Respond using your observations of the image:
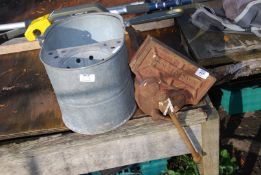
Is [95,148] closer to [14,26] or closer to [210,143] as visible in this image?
[210,143]

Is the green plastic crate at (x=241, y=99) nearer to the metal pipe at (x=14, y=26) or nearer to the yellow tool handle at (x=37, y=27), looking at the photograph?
the yellow tool handle at (x=37, y=27)

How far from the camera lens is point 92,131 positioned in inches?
76.8

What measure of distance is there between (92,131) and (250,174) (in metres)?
1.75

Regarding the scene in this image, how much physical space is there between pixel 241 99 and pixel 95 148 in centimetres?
182

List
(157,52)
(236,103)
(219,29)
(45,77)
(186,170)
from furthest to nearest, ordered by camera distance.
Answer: (236,103) < (186,170) < (219,29) < (45,77) < (157,52)

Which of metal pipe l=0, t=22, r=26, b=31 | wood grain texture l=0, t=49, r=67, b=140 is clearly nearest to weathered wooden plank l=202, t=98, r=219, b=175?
wood grain texture l=0, t=49, r=67, b=140

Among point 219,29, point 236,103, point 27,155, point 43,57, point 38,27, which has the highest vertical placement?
point 43,57

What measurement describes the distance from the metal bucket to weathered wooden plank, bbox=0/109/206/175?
0.08m

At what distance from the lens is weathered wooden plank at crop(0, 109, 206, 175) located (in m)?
2.00

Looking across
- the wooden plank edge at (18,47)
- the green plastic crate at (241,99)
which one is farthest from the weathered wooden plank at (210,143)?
the wooden plank edge at (18,47)

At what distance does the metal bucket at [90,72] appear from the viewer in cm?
170

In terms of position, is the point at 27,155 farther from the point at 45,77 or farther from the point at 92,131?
the point at 45,77

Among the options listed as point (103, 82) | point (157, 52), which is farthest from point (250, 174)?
point (103, 82)

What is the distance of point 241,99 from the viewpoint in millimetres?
3316
